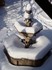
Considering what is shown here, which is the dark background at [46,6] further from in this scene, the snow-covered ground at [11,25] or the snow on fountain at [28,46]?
the snow on fountain at [28,46]

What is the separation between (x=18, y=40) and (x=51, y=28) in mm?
2492

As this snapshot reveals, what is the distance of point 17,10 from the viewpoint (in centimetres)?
818

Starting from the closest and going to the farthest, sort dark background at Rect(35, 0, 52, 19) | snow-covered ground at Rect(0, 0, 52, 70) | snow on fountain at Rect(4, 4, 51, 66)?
1. snow on fountain at Rect(4, 4, 51, 66)
2. snow-covered ground at Rect(0, 0, 52, 70)
3. dark background at Rect(35, 0, 52, 19)

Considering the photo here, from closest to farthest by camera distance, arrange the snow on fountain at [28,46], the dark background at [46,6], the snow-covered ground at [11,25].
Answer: the snow on fountain at [28,46] → the snow-covered ground at [11,25] → the dark background at [46,6]

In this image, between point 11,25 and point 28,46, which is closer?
point 28,46

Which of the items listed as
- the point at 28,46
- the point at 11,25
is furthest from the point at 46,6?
the point at 28,46

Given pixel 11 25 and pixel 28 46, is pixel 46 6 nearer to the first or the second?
pixel 11 25

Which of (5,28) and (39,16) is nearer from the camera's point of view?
(5,28)

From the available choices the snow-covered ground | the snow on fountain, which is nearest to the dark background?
the snow-covered ground

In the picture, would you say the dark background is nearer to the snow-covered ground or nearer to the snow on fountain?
the snow-covered ground

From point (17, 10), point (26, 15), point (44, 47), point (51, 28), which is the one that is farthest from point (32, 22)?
point (17, 10)

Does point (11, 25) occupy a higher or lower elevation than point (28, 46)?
lower

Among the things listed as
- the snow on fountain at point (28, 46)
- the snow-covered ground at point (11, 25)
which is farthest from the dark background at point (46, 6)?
the snow on fountain at point (28, 46)

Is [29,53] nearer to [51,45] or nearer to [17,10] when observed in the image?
[51,45]
